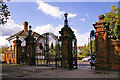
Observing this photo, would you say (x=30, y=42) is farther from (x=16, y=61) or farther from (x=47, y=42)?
(x=16, y=61)

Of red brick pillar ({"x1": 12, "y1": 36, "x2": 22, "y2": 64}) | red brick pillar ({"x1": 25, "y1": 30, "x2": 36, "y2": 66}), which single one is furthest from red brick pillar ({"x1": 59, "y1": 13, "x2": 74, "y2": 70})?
red brick pillar ({"x1": 12, "y1": 36, "x2": 22, "y2": 64})

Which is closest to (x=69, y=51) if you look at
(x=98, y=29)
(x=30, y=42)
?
(x=98, y=29)

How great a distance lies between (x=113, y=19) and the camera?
7.86 meters

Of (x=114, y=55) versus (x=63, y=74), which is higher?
(x=114, y=55)

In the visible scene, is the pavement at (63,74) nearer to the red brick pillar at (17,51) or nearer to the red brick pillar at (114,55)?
the red brick pillar at (114,55)

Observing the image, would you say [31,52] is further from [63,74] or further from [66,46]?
[63,74]

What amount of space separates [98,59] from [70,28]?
13.8 feet

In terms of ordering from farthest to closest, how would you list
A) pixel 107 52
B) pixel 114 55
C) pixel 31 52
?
pixel 31 52 < pixel 107 52 < pixel 114 55

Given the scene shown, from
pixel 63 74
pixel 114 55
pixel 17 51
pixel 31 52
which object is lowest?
pixel 63 74

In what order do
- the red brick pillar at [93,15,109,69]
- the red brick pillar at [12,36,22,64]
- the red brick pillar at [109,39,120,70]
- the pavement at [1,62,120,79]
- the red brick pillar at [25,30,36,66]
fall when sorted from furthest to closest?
1. the red brick pillar at [12,36,22,64]
2. the red brick pillar at [25,30,36,66]
3. the red brick pillar at [93,15,109,69]
4. the red brick pillar at [109,39,120,70]
5. the pavement at [1,62,120,79]

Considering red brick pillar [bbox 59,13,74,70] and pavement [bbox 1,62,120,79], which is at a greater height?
red brick pillar [bbox 59,13,74,70]

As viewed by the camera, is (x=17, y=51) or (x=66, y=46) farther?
(x=17, y=51)

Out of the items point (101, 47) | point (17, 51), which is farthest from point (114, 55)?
point (17, 51)

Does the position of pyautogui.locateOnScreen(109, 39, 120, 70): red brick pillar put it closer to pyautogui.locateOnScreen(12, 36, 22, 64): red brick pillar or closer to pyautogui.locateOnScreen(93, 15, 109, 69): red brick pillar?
pyautogui.locateOnScreen(93, 15, 109, 69): red brick pillar
